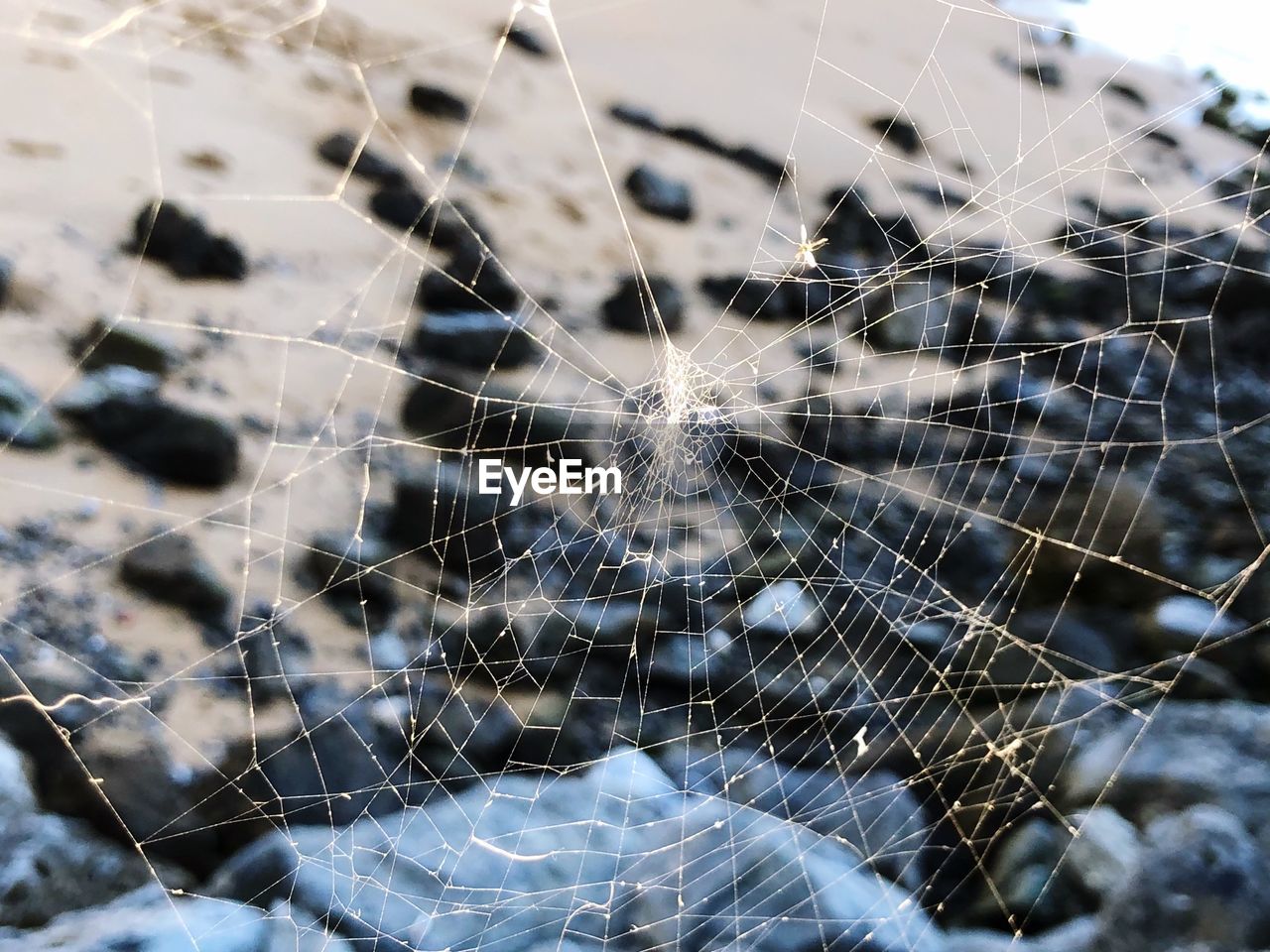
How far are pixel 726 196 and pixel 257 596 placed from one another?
2.14ft

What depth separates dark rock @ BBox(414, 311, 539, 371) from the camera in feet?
2.54

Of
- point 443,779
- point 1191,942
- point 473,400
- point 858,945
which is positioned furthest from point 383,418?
point 1191,942

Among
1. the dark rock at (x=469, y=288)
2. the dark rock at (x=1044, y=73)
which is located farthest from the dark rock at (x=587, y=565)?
the dark rock at (x=1044, y=73)

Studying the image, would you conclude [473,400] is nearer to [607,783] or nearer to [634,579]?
[634,579]

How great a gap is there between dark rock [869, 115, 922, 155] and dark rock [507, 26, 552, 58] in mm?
414

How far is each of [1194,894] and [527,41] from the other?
100cm

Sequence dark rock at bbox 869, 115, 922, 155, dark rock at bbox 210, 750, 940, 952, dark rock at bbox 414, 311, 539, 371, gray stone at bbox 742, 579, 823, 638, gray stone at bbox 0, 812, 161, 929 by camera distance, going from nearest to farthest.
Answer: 1. gray stone at bbox 0, 812, 161, 929
2. dark rock at bbox 210, 750, 940, 952
3. dark rock at bbox 414, 311, 539, 371
4. gray stone at bbox 742, 579, 823, 638
5. dark rock at bbox 869, 115, 922, 155

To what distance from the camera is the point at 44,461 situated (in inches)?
23.8

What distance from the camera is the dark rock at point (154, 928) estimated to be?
0.58m

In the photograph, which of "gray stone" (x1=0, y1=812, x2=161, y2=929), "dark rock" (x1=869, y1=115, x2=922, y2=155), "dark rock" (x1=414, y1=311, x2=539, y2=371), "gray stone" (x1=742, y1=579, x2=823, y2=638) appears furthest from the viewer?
"dark rock" (x1=869, y1=115, x2=922, y2=155)

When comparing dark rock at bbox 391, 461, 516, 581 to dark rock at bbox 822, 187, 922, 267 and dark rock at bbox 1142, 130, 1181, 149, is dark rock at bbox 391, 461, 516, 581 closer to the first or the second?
dark rock at bbox 822, 187, 922, 267

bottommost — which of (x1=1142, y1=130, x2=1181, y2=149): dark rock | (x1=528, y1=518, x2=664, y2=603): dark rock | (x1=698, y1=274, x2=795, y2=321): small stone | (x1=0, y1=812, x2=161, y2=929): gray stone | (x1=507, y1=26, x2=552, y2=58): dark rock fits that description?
(x1=0, y1=812, x2=161, y2=929): gray stone

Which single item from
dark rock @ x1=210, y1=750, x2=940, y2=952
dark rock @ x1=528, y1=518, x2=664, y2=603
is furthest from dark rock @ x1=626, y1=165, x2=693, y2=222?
dark rock @ x1=210, y1=750, x2=940, y2=952

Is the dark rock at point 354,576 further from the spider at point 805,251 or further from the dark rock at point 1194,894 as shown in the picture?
the dark rock at point 1194,894
